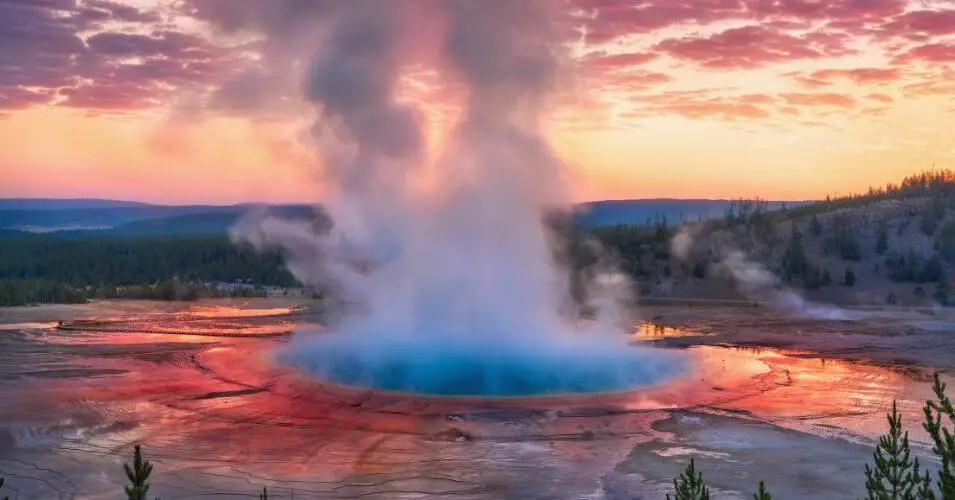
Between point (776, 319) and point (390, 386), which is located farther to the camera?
point (776, 319)

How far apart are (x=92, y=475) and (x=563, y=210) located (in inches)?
616

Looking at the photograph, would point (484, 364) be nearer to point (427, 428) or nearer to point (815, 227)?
point (427, 428)

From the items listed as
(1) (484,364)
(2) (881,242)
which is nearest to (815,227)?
(2) (881,242)

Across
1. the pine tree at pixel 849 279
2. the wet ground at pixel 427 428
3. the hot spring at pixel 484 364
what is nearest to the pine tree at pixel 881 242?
the pine tree at pixel 849 279

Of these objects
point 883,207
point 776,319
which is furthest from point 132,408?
point 883,207

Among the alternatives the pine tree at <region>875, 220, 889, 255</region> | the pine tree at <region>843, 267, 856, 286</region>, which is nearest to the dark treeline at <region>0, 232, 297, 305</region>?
the pine tree at <region>843, 267, 856, 286</region>

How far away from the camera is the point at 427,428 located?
38.9 ft

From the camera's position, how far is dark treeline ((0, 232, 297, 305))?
1412 inches

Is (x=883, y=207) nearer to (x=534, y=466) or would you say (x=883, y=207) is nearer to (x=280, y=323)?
(x=280, y=323)

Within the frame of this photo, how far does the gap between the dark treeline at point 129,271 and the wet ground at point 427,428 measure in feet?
51.2

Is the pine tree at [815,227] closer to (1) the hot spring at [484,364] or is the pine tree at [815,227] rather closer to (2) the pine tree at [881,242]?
(2) the pine tree at [881,242]

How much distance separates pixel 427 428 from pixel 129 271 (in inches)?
1795

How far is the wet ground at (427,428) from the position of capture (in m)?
9.32

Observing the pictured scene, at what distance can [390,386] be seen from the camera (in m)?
15.2
